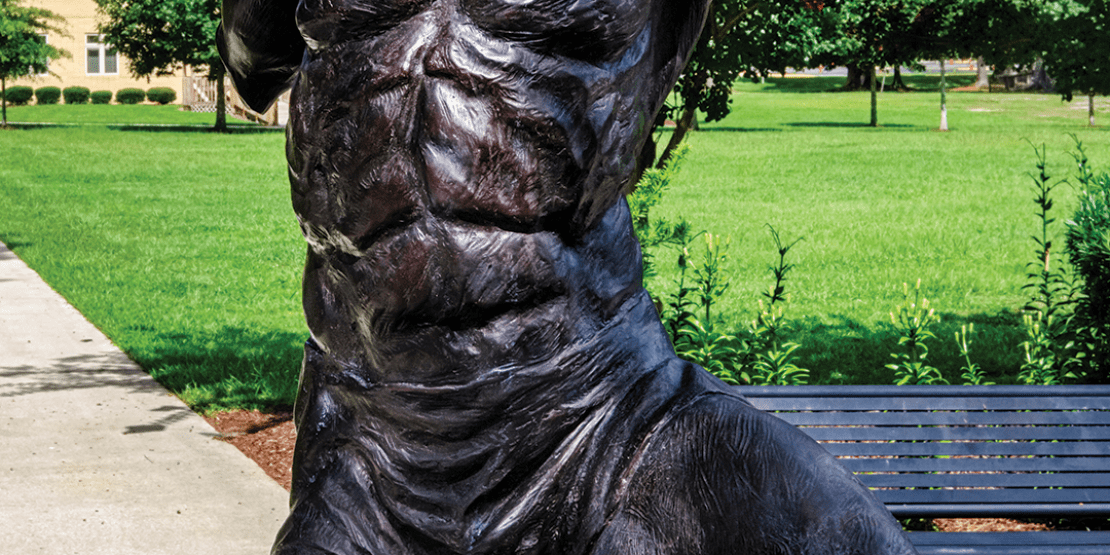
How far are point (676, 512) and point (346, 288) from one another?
64cm

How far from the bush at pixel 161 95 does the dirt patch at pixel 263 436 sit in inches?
1705

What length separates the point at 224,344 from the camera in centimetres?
822

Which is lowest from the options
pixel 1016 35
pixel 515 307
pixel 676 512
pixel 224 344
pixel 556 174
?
pixel 224 344

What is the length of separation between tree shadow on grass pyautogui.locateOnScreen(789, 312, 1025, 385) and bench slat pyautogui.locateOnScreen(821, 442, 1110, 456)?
8.65 ft

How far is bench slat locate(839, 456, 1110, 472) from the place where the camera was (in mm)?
4398

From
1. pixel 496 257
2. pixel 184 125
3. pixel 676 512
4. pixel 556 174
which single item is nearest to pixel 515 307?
pixel 496 257

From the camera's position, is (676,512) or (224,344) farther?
(224,344)

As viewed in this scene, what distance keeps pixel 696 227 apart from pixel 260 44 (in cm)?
1110

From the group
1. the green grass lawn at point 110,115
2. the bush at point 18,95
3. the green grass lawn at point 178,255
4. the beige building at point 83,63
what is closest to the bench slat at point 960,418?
the green grass lawn at point 178,255

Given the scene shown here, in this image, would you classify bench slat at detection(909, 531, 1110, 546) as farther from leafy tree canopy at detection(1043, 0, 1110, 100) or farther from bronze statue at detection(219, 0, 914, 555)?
bronze statue at detection(219, 0, 914, 555)

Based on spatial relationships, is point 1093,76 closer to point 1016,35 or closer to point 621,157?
point 1016,35

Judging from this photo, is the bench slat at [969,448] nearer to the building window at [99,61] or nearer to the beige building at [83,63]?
the beige building at [83,63]

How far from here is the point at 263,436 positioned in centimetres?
627

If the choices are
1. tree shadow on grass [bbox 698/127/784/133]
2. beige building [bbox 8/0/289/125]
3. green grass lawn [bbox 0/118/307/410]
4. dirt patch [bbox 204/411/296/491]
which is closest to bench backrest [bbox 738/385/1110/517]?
dirt patch [bbox 204/411/296/491]
